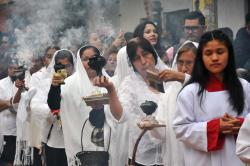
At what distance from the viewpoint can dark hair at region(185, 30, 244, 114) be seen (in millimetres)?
4852

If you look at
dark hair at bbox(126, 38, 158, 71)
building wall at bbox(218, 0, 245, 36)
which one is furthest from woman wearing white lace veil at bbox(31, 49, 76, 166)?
building wall at bbox(218, 0, 245, 36)

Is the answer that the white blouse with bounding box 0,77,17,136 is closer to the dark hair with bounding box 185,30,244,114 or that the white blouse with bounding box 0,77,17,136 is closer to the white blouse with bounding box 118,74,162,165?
the white blouse with bounding box 118,74,162,165

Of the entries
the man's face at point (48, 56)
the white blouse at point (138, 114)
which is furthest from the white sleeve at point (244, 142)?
the man's face at point (48, 56)

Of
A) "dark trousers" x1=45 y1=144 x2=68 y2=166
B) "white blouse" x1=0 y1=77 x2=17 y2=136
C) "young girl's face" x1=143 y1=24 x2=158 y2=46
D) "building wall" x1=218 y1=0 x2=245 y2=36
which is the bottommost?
"dark trousers" x1=45 y1=144 x2=68 y2=166

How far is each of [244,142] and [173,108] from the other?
1321mm

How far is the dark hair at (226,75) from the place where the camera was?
15.9 ft

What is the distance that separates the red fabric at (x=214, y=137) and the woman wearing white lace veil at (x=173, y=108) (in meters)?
0.81

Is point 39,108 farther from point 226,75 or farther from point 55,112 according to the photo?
point 226,75

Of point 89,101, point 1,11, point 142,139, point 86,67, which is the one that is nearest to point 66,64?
point 86,67

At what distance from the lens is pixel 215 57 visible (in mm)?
4910

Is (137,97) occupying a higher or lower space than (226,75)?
lower

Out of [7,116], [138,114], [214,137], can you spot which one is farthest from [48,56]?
[214,137]

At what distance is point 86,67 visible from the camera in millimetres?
7012

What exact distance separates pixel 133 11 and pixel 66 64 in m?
2.51
